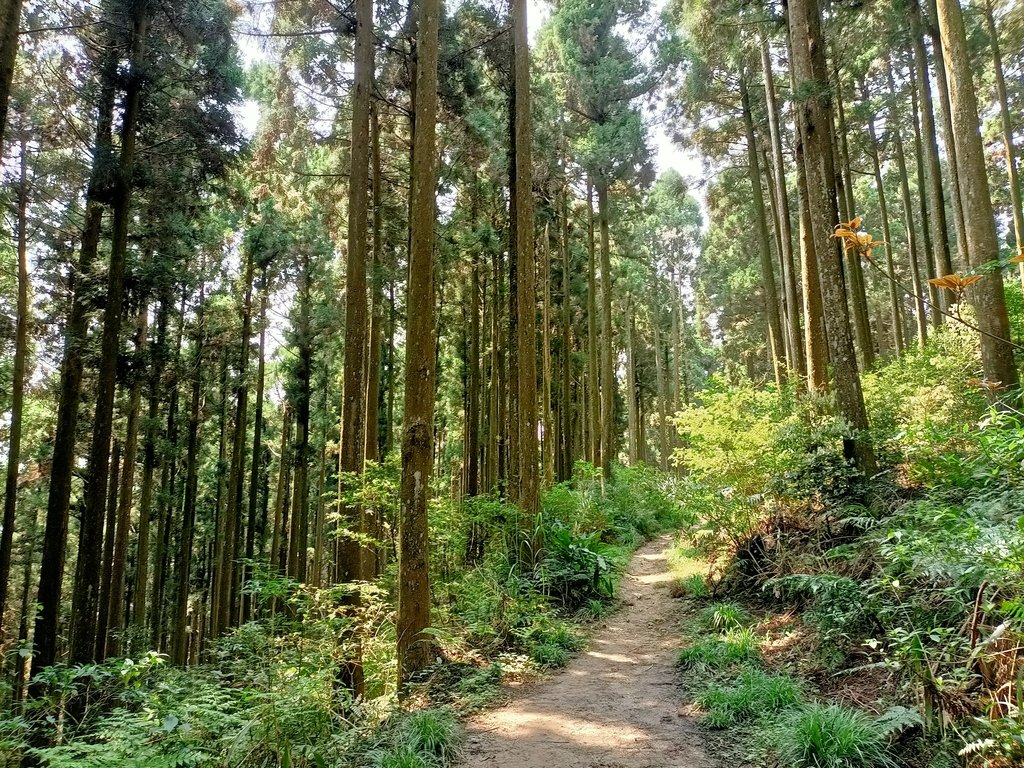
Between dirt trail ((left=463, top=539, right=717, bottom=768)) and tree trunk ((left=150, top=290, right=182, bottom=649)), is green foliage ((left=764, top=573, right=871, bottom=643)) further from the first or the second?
tree trunk ((left=150, top=290, right=182, bottom=649))

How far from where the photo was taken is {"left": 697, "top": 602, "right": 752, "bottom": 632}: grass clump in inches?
257

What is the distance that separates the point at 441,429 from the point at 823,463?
23.7 m

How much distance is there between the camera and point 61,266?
43.8ft

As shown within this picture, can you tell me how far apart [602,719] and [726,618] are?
252cm

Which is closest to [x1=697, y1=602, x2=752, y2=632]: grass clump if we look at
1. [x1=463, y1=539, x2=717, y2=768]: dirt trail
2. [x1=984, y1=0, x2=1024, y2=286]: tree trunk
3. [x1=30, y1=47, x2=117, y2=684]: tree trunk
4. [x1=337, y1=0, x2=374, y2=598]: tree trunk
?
[x1=463, y1=539, x2=717, y2=768]: dirt trail

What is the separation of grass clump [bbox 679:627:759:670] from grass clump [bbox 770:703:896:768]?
1.80 meters

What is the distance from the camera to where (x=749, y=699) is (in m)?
4.55

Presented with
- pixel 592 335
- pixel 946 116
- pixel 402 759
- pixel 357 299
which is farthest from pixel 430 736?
pixel 592 335

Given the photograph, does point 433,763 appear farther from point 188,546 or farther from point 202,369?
point 202,369

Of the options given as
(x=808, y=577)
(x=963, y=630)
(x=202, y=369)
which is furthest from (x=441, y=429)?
(x=963, y=630)

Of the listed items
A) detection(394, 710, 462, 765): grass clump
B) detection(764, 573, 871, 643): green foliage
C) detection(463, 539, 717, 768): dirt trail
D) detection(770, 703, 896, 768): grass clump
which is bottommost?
detection(463, 539, 717, 768): dirt trail

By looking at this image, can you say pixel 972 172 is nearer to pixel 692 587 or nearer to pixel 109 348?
pixel 692 587

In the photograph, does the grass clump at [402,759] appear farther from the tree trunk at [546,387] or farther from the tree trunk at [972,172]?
the tree trunk at [546,387]

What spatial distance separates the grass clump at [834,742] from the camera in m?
3.37
